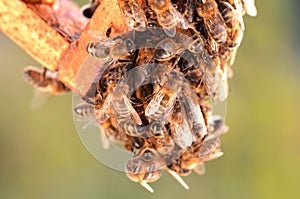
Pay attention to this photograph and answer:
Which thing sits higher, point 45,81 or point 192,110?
point 192,110

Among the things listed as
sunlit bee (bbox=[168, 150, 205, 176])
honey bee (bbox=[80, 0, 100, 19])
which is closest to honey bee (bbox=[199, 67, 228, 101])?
sunlit bee (bbox=[168, 150, 205, 176])

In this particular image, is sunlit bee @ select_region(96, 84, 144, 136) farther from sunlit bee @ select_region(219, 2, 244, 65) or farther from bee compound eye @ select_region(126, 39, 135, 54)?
sunlit bee @ select_region(219, 2, 244, 65)

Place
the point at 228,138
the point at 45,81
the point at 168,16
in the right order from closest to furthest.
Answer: the point at 168,16
the point at 45,81
the point at 228,138

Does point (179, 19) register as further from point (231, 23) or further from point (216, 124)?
point (216, 124)

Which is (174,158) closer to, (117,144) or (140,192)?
(117,144)

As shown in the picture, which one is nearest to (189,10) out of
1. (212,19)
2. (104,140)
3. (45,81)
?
(212,19)

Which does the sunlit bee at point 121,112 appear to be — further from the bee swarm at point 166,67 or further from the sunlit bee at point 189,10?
the sunlit bee at point 189,10

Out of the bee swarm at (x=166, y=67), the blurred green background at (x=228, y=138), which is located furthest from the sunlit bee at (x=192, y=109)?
the blurred green background at (x=228, y=138)

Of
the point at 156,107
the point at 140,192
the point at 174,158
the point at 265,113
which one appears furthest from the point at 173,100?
the point at 265,113
